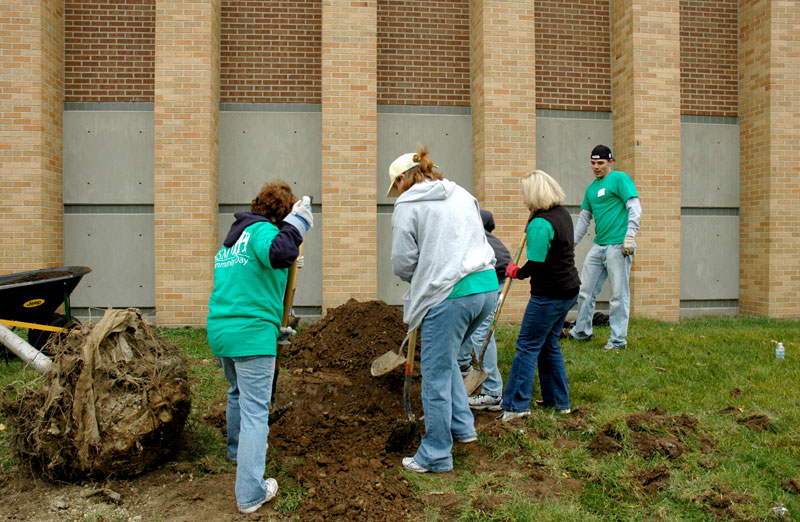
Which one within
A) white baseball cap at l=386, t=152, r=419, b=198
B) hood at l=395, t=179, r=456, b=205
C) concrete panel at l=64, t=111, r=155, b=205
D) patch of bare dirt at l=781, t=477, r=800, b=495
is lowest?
patch of bare dirt at l=781, t=477, r=800, b=495

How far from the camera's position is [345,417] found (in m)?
4.86

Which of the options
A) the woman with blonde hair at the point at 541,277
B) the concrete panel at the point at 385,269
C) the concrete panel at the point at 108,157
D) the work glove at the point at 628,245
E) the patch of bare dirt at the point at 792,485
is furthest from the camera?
the concrete panel at the point at 385,269

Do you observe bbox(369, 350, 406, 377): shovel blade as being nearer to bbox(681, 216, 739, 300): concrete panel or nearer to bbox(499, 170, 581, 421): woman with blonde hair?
bbox(499, 170, 581, 421): woman with blonde hair

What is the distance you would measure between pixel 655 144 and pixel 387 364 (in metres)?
6.53

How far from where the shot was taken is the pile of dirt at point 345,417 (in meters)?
3.51

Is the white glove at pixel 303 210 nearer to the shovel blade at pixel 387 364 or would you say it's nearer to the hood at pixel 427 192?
the hood at pixel 427 192

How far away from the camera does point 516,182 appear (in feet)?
30.1

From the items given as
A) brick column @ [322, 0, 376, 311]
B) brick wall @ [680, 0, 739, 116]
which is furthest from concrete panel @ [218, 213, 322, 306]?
brick wall @ [680, 0, 739, 116]

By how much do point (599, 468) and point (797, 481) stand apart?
3.74 ft

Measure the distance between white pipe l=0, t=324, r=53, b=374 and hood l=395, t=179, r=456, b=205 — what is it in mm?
2703

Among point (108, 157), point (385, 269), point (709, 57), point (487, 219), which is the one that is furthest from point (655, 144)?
point (108, 157)

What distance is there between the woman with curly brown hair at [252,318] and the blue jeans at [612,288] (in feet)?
15.0

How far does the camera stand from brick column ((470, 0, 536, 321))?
9.06 metres

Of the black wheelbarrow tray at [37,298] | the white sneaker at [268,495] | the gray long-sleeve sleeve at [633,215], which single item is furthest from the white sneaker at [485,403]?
the black wheelbarrow tray at [37,298]
